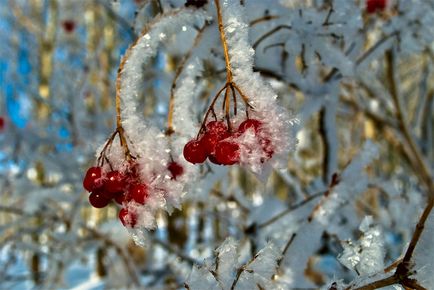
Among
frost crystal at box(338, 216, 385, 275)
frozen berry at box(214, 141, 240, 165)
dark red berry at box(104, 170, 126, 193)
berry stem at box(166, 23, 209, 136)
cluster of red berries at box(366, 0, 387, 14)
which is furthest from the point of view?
cluster of red berries at box(366, 0, 387, 14)

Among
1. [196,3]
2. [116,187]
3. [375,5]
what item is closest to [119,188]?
[116,187]

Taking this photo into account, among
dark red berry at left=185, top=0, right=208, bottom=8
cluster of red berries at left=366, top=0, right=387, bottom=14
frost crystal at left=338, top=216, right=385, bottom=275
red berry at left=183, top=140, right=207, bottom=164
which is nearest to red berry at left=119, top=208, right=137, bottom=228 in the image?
red berry at left=183, top=140, right=207, bottom=164

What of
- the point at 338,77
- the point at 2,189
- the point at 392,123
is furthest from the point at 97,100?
the point at 338,77

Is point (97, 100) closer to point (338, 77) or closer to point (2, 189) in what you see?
point (2, 189)

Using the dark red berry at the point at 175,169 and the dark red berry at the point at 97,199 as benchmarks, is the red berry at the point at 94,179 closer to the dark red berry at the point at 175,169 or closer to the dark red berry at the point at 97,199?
the dark red berry at the point at 97,199

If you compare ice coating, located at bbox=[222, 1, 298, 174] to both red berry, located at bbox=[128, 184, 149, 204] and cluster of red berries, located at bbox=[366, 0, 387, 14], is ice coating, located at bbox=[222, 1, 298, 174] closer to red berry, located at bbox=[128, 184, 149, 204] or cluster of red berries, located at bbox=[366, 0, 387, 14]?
red berry, located at bbox=[128, 184, 149, 204]

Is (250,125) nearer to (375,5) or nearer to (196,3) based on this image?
(196,3)
